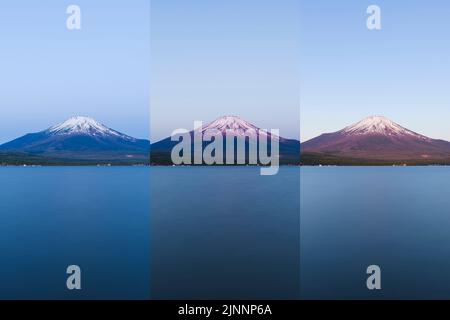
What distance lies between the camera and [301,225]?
29750mm

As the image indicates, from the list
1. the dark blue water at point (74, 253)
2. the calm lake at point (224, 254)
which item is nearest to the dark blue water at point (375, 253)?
the calm lake at point (224, 254)

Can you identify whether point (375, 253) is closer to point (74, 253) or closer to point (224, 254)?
point (224, 254)

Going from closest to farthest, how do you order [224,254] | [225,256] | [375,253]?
[225,256] < [224,254] < [375,253]

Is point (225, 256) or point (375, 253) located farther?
point (375, 253)

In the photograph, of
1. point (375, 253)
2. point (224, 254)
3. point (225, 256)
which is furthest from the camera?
point (375, 253)

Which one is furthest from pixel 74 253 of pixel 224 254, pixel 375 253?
pixel 375 253

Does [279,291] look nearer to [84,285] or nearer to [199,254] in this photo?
[199,254]

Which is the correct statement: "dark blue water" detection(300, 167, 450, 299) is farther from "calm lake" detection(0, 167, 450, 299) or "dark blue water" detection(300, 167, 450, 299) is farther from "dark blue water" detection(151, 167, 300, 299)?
"dark blue water" detection(151, 167, 300, 299)

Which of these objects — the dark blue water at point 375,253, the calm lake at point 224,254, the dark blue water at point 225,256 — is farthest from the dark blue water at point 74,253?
the dark blue water at point 375,253

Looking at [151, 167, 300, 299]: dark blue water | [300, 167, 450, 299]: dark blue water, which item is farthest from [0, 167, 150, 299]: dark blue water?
[300, 167, 450, 299]: dark blue water

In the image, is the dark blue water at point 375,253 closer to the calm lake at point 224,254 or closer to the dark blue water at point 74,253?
the calm lake at point 224,254

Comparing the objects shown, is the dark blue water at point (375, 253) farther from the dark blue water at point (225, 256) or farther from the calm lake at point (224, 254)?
the dark blue water at point (225, 256)

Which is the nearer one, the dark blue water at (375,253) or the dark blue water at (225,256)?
the dark blue water at (225,256)
